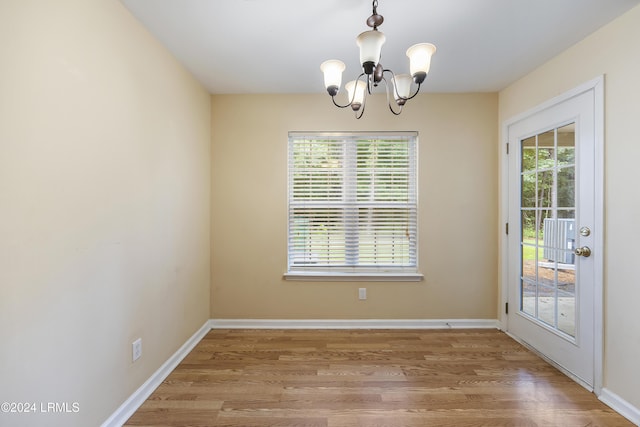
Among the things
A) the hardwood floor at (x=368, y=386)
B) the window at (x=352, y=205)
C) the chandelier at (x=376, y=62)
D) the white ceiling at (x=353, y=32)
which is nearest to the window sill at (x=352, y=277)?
the window at (x=352, y=205)

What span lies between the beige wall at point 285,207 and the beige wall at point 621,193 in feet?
3.37

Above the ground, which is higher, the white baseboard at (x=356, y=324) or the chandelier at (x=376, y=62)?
the chandelier at (x=376, y=62)

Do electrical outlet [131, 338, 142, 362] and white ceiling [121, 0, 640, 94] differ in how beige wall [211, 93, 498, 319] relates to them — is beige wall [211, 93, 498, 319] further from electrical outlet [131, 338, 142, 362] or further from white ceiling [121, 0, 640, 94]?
electrical outlet [131, 338, 142, 362]

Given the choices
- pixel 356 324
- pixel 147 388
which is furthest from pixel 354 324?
pixel 147 388

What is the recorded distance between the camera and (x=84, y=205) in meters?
1.31

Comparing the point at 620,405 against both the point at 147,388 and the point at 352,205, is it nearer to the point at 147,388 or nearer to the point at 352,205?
the point at 352,205

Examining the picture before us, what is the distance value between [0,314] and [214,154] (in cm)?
204

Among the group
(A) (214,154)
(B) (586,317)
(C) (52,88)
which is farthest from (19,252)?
(B) (586,317)

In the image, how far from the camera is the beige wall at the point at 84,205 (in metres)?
1.03

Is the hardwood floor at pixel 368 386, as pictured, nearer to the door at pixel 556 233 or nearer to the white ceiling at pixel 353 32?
the door at pixel 556 233

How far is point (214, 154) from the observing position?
→ 9.10ft

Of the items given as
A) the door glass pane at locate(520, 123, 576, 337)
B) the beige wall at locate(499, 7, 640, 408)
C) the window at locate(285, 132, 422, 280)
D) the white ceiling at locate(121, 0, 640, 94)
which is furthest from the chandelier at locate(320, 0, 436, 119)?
the door glass pane at locate(520, 123, 576, 337)

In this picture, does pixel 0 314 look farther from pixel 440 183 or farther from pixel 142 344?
pixel 440 183

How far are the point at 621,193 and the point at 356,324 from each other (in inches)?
88.5
